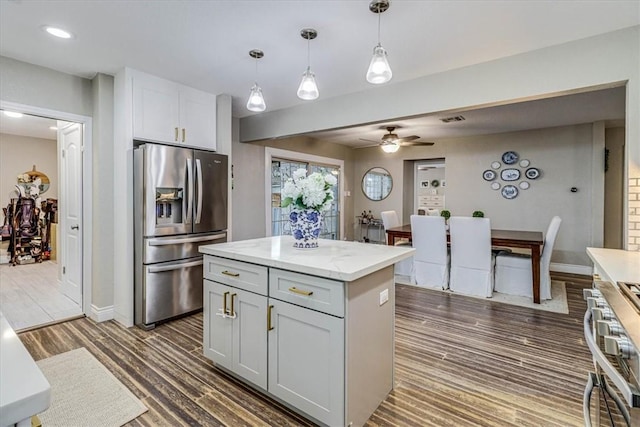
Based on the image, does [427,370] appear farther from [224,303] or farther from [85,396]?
[85,396]

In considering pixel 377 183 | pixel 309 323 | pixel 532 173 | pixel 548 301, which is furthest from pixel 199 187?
pixel 532 173

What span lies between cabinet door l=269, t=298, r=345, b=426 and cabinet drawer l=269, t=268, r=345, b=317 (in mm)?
38

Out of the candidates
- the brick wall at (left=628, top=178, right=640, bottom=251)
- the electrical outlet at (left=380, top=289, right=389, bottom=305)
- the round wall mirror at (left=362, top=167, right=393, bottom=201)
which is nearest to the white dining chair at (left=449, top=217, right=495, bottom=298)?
the brick wall at (left=628, top=178, right=640, bottom=251)

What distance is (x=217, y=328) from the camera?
2.23 m

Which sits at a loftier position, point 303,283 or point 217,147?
point 217,147

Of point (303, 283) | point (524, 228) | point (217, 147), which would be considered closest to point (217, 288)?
point (303, 283)

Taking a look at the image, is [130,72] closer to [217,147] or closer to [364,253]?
[217,147]

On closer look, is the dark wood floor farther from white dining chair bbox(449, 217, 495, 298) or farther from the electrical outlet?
the electrical outlet

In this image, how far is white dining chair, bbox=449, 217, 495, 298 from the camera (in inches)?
156

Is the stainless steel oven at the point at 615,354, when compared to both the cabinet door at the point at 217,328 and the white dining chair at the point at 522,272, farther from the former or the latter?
the white dining chair at the point at 522,272

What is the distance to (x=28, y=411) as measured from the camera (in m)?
0.55

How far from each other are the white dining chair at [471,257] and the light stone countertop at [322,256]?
87.4 inches

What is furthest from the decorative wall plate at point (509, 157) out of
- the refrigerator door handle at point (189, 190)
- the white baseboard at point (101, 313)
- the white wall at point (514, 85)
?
the white baseboard at point (101, 313)

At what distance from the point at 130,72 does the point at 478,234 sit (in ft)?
13.7
